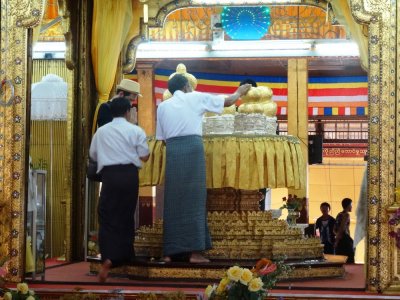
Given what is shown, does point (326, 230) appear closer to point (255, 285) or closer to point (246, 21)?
point (246, 21)

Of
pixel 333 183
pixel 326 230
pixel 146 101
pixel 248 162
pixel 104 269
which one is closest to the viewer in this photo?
pixel 104 269

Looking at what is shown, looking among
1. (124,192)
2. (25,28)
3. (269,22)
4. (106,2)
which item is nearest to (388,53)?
(124,192)

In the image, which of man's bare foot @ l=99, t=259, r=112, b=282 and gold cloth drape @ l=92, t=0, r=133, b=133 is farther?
gold cloth drape @ l=92, t=0, r=133, b=133

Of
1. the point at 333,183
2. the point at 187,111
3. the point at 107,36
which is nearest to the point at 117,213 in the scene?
the point at 187,111

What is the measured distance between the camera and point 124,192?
275 inches

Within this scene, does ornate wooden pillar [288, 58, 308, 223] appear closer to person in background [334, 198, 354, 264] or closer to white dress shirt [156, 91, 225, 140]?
person in background [334, 198, 354, 264]

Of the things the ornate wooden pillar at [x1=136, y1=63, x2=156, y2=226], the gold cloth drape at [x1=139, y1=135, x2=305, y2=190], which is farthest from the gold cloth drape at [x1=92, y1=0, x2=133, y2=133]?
the ornate wooden pillar at [x1=136, y1=63, x2=156, y2=226]

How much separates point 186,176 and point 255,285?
2.29m

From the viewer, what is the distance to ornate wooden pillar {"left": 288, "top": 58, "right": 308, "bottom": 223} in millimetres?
13695

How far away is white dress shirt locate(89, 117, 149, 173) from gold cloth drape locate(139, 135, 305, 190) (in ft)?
2.93

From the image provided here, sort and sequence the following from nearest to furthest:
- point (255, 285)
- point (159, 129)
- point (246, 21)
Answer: point (255, 285) < point (159, 129) < point (246, 21)

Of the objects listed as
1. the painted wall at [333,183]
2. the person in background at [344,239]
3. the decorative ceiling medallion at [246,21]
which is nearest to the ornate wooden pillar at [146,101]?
the decorative ceiling medallion at [246,21]

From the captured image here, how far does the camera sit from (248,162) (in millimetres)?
7789

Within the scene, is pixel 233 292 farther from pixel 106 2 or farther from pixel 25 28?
pixel 106 2
